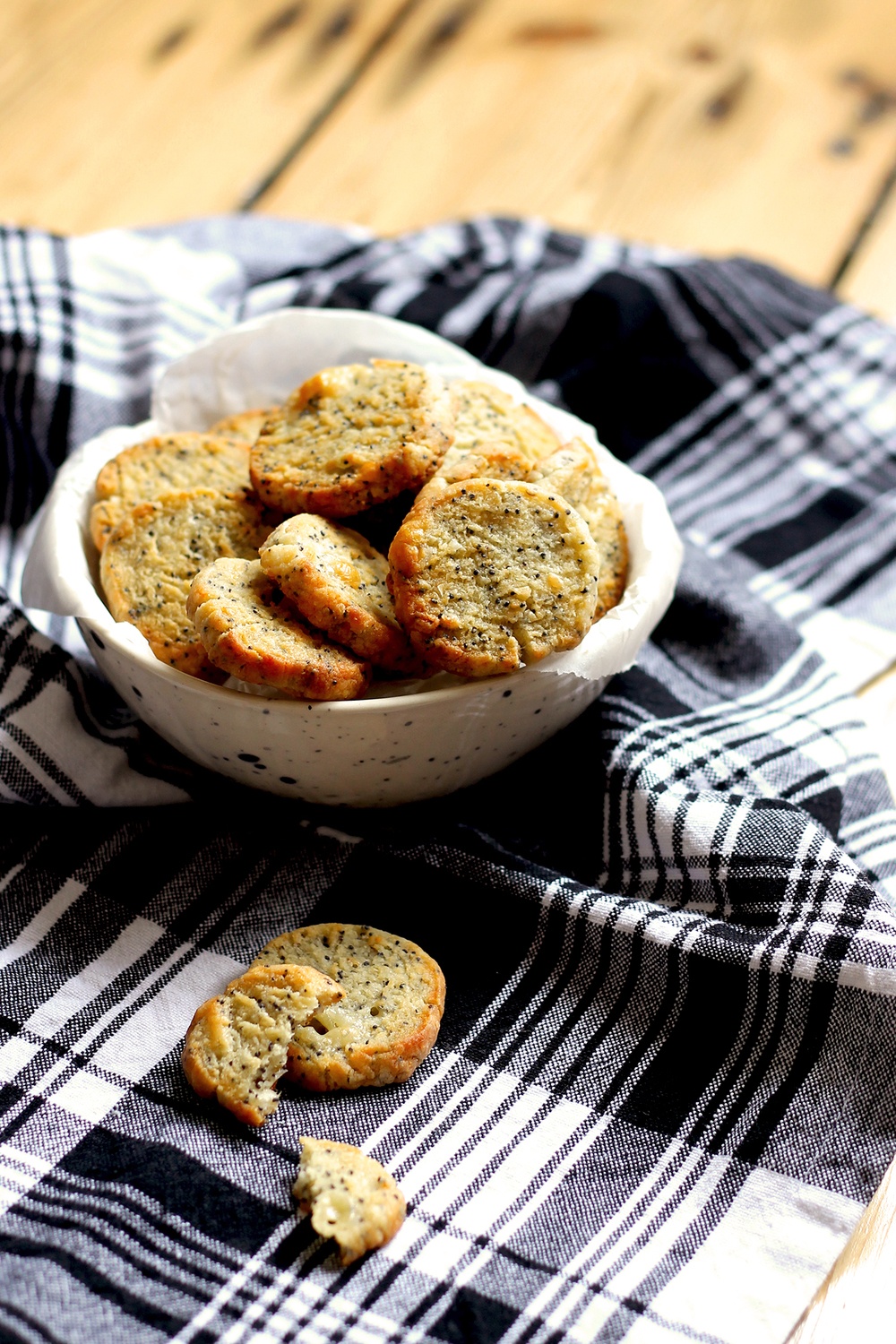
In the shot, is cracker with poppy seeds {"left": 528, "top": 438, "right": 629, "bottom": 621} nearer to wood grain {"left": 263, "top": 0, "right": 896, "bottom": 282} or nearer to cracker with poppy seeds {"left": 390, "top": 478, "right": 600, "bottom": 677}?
cracker with poppy seeds {"left": 390, "top": 478, "right": 600, "bottom": 677}

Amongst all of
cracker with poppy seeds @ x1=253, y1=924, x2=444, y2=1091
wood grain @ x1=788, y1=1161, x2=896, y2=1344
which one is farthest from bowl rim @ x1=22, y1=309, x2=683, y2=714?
wood grain @ x1=788, y1=1161, x2=896, y2=1344

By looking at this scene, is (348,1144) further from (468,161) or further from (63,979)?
(468,161)

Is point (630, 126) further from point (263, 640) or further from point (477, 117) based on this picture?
point (263, 640)

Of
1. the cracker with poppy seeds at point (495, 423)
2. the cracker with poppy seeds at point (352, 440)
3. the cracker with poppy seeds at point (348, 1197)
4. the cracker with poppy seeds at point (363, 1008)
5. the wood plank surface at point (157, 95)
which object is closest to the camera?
the cracker with poppy seeds at point (348, 1197)

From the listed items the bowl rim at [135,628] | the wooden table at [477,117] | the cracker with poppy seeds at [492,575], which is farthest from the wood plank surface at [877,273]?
the cracker with poppy seeds at [492,575]

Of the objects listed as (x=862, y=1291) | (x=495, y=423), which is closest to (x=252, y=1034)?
(x=862, y=1291)

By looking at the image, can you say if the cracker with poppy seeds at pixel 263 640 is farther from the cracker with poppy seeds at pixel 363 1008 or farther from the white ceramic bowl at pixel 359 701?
the cracker with poppy seeds at pixel 363 1008
